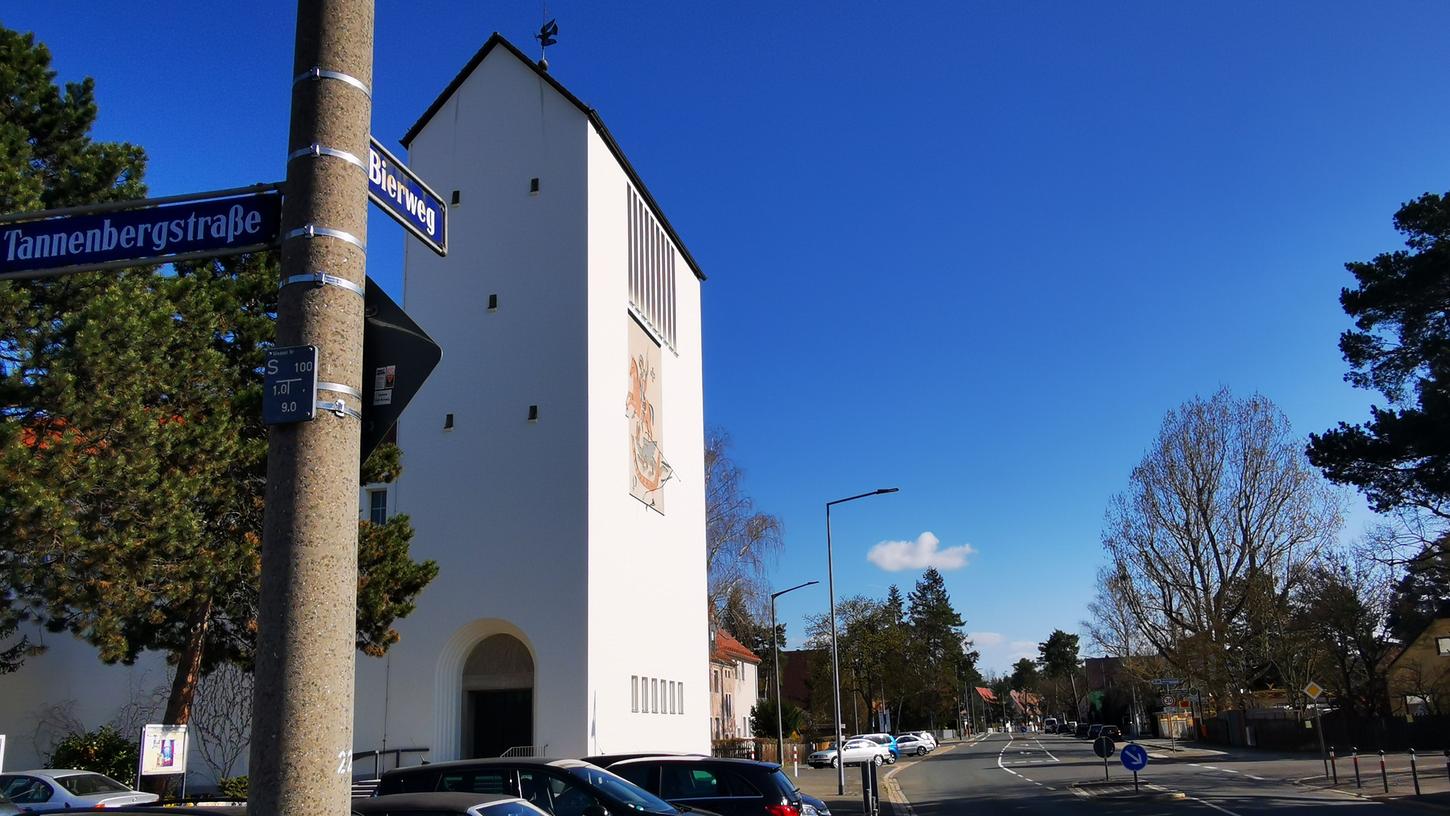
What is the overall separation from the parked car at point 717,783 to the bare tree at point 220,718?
60.3 ft

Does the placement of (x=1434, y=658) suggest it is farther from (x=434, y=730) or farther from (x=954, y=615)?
(x=954, y=615)

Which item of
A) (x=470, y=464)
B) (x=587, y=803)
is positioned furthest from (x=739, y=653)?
(x=587, y=803)

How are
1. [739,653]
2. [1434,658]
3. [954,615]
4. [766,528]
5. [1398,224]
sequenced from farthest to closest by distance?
[954,615] < [739,653] < [1434,658] < [766,528] < [1398,224]

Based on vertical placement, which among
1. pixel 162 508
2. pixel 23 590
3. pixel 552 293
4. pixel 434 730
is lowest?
pixel 434 730

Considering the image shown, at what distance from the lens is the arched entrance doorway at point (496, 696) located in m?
29.3

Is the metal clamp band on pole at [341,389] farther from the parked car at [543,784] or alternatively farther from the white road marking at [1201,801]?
the white road marking at [1201,801]

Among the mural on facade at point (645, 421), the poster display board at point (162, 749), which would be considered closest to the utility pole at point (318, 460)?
the poster display board at point (162, 749)

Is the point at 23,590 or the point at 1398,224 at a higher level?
the point at 1398,224

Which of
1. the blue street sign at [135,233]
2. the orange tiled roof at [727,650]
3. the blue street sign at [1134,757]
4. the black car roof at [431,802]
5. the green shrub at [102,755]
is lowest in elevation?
the blue street sign at [1134,757]

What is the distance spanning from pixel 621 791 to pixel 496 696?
64.8 ft

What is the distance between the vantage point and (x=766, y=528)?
50.7 m

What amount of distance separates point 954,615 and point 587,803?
4752 inches

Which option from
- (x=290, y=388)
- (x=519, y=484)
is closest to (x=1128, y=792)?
(x=519, y=484)

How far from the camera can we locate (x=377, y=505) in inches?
1221
